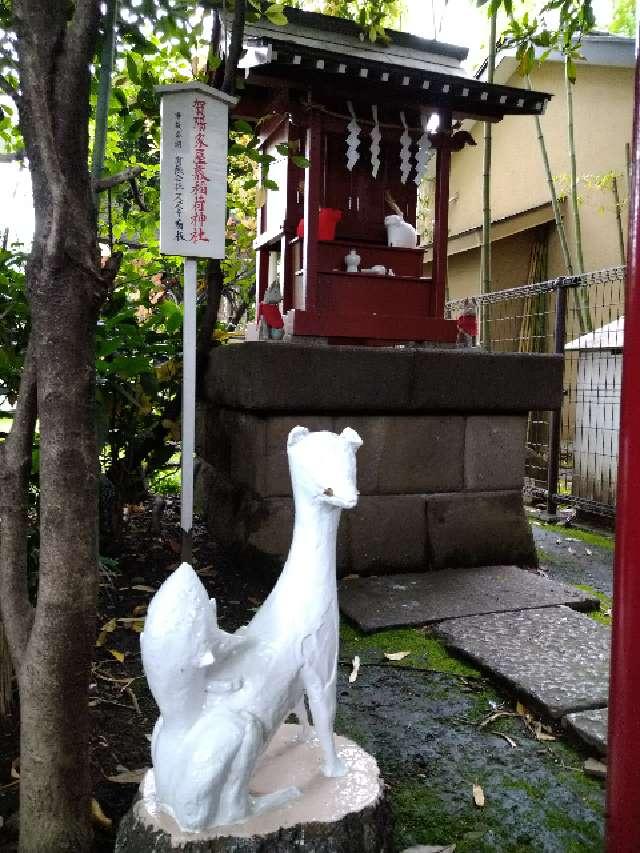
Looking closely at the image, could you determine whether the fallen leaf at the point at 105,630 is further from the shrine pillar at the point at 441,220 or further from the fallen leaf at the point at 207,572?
the shrine pillar at the point at 441,220

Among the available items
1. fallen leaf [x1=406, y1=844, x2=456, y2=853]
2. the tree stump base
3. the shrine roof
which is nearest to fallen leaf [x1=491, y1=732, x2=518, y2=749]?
fallen leaf [x1=406, y1=844, x2=456, y2=853]

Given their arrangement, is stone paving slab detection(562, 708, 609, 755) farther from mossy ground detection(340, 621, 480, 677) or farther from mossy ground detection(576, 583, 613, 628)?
mossy ground detection(576, 583, 613, 628)

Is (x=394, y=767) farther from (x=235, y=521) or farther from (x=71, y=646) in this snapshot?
(x=235, y=521)

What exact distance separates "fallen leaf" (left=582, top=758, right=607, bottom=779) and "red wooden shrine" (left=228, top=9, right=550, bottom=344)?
10.6 feet

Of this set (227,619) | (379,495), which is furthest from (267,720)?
(379,495)

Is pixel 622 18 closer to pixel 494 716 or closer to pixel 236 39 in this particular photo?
pixel 236 39

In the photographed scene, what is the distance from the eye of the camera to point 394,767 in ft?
7.32

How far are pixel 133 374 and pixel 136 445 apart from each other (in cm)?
90

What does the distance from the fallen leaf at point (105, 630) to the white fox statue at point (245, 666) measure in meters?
1.63

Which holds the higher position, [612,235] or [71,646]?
[612,235]

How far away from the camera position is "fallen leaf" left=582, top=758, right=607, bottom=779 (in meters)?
2.18

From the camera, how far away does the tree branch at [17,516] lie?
169cm

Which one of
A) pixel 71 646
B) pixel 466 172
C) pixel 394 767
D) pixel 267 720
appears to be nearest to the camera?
pixel 267 720

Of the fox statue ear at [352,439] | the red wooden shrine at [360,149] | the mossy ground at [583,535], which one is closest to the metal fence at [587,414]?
the mossy ground at [583,535]
